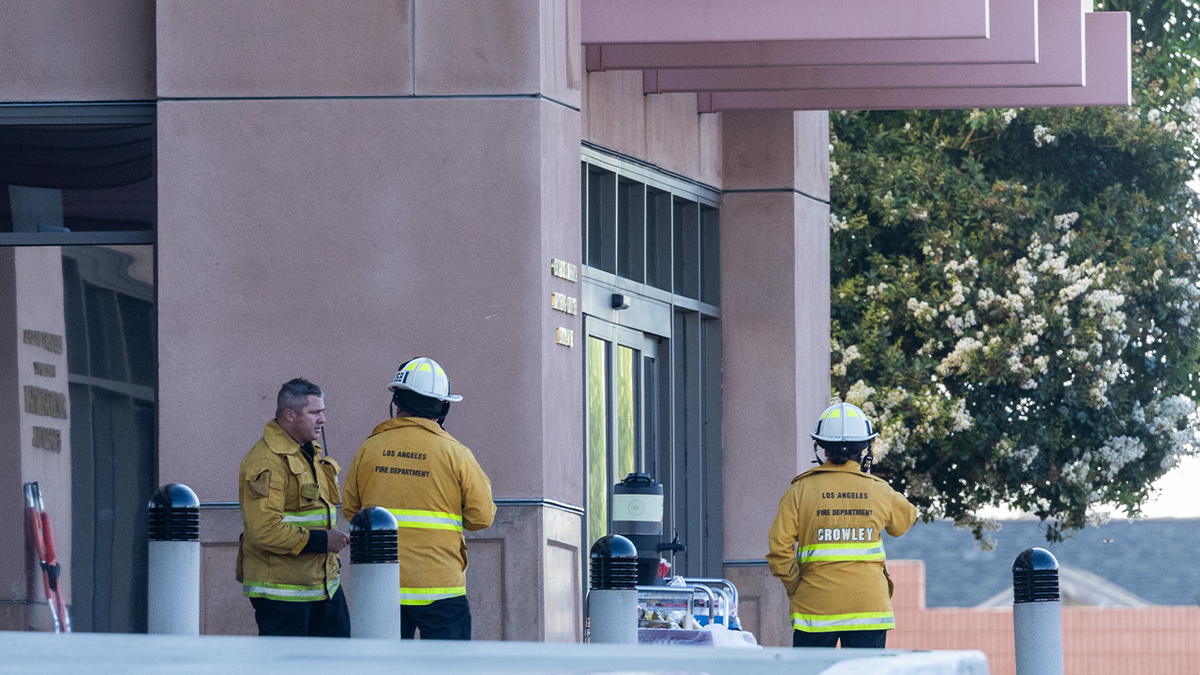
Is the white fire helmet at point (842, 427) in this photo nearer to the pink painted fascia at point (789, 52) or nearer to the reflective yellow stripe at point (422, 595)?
the reflective yellow stripe at point (422, 595)

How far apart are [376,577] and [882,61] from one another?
274 inches

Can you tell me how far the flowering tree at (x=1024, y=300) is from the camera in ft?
62.6

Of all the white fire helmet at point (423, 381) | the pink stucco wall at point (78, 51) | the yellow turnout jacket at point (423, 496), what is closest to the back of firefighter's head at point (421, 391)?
the white fire helmet at point (423, 381)

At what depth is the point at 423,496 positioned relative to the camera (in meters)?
8.56

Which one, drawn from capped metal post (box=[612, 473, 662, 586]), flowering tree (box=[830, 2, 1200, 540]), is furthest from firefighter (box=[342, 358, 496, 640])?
flowering tree (box=[830, 2, 1200, 540])

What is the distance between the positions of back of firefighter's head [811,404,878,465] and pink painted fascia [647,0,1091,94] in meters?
4.58

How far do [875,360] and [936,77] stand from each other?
5.96 metres

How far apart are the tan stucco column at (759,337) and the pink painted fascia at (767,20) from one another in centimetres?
319

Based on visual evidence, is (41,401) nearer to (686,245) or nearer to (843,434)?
(843,434)

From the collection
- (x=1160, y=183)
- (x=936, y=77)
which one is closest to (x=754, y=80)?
(x=936, y=77)

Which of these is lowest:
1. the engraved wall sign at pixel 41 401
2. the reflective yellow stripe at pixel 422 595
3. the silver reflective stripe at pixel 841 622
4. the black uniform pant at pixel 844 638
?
the black uniform pant at pixel 844 638

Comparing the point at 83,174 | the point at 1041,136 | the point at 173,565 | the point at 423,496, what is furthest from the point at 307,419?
the point at 1041,136

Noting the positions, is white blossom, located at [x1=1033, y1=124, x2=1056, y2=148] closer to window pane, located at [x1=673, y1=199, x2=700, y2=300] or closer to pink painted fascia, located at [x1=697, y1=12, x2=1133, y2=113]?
pink painted fascia, located at [x1=697, y1=12, x2=1133, y2=113]

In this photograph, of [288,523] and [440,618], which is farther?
[288,523]
